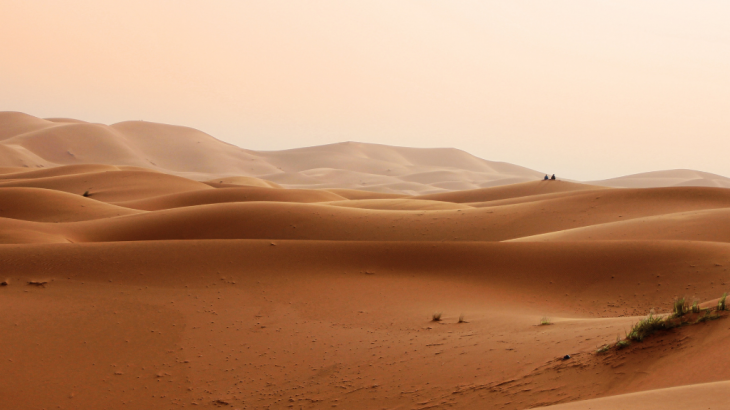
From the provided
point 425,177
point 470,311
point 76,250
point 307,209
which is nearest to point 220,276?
point 76,250

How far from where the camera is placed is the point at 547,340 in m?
6.91

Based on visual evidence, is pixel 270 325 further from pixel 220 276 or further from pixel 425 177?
pixel 425 177

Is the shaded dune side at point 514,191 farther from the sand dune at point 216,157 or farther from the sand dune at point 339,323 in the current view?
the sand dune at point 339,323

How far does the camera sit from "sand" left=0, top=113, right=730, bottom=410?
5.73m

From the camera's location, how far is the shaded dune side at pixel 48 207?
24859 millimetres

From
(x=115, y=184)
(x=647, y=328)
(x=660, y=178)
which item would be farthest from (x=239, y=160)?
A: (x=647, y=328)

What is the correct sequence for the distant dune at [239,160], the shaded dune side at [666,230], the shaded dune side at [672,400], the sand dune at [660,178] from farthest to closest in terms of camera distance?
1. the sand dune at [660,178]
2. the distant dune at [239,160]
3. the shaded dune side at [666,230]
4. the shaded dune side at [672,400]

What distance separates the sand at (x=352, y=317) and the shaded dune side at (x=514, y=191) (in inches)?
968

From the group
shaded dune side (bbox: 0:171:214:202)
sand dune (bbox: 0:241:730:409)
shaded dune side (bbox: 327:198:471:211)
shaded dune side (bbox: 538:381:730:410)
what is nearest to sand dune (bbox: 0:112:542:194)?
shaded dune side (bbox: 0:171:214:202)

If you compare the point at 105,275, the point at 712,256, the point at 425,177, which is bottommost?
the point at 105,275

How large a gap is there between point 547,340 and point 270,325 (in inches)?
176

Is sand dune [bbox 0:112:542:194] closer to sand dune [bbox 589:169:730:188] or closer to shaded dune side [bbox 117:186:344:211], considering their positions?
sand dune [bbox 589:169:730:188]

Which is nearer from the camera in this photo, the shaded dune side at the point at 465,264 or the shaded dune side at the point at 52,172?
the shaded dune side at the point at 465,264

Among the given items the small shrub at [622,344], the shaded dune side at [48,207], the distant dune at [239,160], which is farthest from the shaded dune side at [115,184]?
the small shrub at [622,344]
